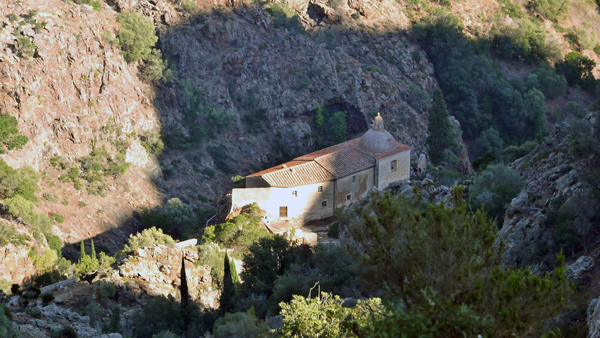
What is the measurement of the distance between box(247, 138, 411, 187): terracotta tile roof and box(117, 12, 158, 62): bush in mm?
18180

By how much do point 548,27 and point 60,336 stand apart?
260ft

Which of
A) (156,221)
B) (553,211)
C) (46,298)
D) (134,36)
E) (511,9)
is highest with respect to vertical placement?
(553,211)

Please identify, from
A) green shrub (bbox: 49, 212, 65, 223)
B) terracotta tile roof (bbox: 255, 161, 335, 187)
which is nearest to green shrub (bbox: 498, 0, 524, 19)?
terracotta tile roof (bbox: 255, 161, 335, 187)

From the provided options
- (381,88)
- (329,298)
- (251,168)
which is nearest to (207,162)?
(251,168)

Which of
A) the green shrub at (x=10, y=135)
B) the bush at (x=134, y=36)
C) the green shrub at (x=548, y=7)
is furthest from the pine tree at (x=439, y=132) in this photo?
the green shrub at (x=10, y=135)

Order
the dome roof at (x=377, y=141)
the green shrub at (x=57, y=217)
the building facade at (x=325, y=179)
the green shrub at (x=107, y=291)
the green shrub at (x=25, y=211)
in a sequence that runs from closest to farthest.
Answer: the green shrub at (x=107, y=291) → the green shrub at (x=25, y=211) → the building facade at (x=325, y=179) → the green shrub at (x=57, y=217) → the dome roof at (x=377, y=141)

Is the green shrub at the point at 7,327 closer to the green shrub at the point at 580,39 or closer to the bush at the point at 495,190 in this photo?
the bush at the point at 495,190

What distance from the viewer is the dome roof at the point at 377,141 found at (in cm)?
5028

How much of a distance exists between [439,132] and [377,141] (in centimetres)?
1852

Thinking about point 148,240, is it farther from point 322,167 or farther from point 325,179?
point 322,167

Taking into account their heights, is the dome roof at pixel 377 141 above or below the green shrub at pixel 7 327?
below

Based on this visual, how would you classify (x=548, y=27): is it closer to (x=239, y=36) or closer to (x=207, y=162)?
(x=239, y=36)

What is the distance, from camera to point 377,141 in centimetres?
5038

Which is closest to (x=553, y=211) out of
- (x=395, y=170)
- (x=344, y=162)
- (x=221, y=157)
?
(x=344, y=162)
